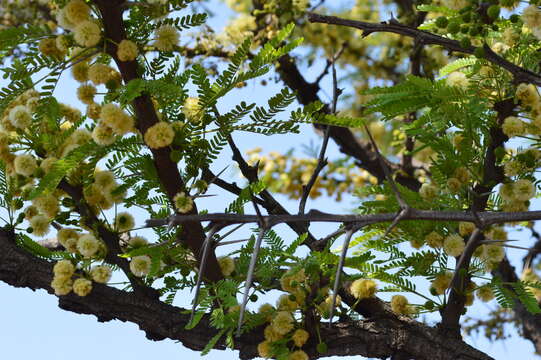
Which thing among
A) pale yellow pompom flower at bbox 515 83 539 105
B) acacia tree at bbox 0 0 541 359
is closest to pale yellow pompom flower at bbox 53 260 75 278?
acacia tree at bbox 0 0 541 359

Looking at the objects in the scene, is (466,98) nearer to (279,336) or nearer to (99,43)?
(279,336)

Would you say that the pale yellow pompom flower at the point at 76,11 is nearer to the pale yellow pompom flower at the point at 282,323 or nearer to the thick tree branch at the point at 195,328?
the thick tree branch at the point at 195,328

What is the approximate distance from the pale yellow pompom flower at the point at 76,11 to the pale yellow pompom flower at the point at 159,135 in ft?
1.45

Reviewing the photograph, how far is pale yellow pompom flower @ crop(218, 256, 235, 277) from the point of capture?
2836mm

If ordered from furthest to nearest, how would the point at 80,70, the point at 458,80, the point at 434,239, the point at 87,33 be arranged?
the point at 458,80, the point at 434,239, the point at 80,70, the point at 87,33

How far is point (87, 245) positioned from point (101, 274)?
0.14 m

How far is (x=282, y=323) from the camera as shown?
267cm

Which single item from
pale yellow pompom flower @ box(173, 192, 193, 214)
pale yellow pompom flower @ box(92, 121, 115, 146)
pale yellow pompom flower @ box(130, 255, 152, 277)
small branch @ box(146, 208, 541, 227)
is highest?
pale yellow pompom flower @ box(92, 121, 115, 146)

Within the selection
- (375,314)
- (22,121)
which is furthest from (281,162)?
(22,121)

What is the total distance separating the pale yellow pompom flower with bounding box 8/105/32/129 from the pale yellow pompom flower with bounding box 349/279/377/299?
1.42 m

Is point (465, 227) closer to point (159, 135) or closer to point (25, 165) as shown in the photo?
point (159, 135)

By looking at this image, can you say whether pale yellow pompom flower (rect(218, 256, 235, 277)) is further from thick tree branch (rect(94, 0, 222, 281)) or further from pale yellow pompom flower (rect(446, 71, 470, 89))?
pale yellow pompom flower (rect(446, 71, 470, 89))

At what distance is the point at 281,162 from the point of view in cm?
673

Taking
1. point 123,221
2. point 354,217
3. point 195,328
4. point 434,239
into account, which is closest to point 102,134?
point 123,221
